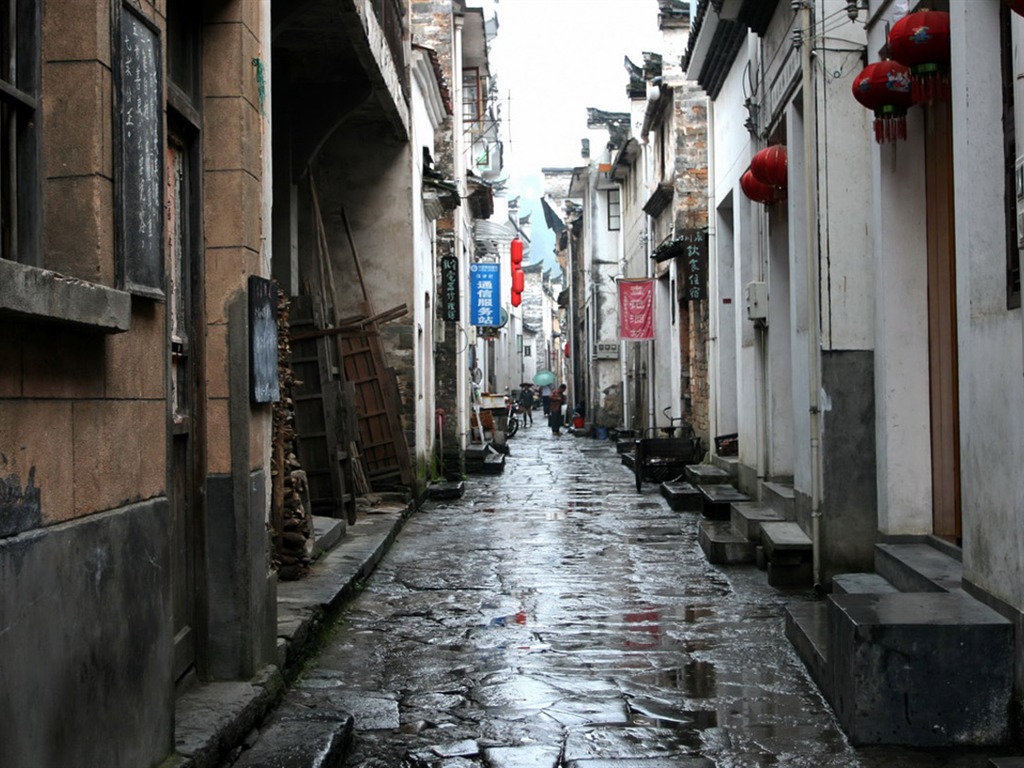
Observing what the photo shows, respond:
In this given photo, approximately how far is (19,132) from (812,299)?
6692 mm

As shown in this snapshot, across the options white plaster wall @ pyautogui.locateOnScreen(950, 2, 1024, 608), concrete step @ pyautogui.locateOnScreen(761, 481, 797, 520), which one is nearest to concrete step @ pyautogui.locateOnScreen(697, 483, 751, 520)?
concrete step @ pyautogui.locateOnScreen(761, 481, 797, 520)

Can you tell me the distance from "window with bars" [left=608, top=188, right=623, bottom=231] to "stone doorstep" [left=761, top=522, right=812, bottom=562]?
92.9 feet

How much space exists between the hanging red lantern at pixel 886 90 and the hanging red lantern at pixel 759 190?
3.81 metres

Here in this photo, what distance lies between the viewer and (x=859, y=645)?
17.8 feet

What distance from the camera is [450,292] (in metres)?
21.4

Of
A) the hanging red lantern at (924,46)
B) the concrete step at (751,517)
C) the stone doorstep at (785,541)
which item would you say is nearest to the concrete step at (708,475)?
the concrete step at (751,517)

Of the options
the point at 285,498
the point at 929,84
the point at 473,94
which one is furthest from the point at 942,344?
the point at 473,94

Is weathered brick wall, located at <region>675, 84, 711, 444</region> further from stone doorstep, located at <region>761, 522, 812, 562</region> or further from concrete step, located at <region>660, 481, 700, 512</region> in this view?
stone doorstep, located at <region>761, 522, 812, 562</region>

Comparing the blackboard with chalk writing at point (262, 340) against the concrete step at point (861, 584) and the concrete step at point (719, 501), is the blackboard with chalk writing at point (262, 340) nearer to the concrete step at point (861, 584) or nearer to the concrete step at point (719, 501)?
the concrete step at point (861, 584)

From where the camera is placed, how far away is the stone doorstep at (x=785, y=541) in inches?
369

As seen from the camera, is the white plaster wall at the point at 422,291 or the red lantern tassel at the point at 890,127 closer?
the red lantern tassel at the point at 890,127

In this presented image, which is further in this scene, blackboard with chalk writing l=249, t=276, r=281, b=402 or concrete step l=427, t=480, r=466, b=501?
concrete step l=427, t=480, r=466, b=501

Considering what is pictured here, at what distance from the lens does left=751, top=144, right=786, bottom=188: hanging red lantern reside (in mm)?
11047

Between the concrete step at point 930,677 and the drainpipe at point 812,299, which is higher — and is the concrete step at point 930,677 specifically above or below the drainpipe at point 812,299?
below
